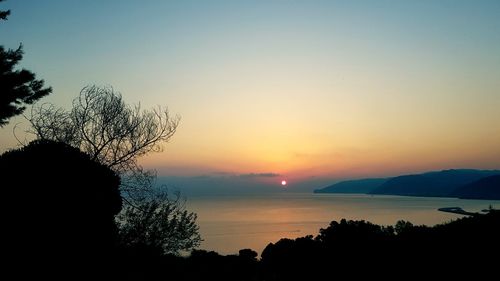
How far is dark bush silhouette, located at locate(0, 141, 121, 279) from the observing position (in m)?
15.4

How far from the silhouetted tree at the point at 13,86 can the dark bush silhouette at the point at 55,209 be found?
5.50m

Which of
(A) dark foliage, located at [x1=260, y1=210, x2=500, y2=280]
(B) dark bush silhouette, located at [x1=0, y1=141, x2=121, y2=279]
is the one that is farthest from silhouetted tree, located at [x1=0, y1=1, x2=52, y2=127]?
(A) dark foliage, located at [x1=260, y1=210, x2=500, y2=280]

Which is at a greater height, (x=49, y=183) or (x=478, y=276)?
(x=49, y=183)

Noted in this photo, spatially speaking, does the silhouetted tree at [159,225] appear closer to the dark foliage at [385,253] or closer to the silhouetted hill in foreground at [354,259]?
the silhouetted hill in foreground at [354,259]

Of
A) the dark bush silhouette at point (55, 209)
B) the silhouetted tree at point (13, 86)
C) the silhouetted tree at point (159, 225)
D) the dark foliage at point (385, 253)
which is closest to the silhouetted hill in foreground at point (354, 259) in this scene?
the dark foliage at point (385, 253)

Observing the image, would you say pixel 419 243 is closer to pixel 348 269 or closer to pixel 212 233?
pixel 348 269

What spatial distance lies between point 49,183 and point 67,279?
12.6 feet

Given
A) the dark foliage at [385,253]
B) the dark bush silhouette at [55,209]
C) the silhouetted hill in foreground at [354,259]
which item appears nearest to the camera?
the dark bush silhouette at [55,209]

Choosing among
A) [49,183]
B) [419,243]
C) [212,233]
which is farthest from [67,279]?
[212,233]

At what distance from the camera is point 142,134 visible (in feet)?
78.5

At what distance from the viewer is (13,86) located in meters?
22.6

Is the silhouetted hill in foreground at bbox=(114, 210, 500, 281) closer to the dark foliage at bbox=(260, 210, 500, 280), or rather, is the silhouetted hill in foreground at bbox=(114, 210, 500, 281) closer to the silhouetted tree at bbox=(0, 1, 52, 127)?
the dark foliage at bbox=(260, 210, 500, 280)

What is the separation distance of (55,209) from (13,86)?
32.9 ft

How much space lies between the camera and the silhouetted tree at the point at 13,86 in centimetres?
2228
